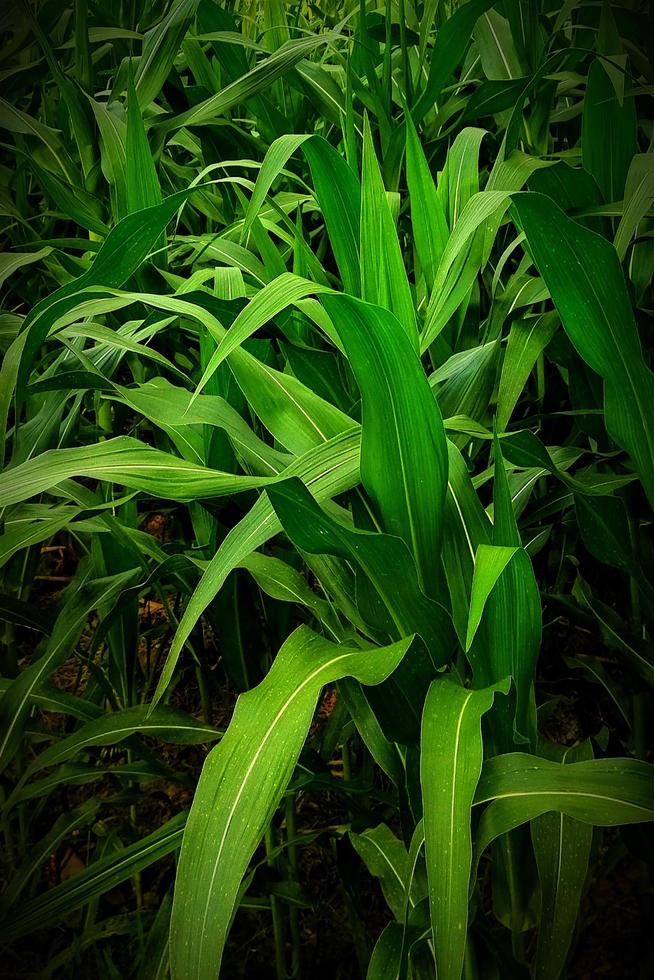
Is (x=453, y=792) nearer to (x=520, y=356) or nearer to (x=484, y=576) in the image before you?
(x=484, y=576)

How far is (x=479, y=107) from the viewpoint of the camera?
84cm

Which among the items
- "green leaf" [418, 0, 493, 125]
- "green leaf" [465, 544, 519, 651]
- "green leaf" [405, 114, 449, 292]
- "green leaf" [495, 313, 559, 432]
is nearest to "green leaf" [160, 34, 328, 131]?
"green leaf" [418, 0, 493, 125]

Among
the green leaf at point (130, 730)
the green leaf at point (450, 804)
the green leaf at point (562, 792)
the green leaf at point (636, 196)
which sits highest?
the green leaf at point (636, 196)

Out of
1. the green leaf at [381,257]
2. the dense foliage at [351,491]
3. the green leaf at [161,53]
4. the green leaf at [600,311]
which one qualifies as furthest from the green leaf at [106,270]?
the green leaf at [161,53]

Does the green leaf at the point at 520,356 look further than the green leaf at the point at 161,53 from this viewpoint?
No

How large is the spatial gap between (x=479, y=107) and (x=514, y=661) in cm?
62

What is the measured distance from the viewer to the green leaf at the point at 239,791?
0.35m

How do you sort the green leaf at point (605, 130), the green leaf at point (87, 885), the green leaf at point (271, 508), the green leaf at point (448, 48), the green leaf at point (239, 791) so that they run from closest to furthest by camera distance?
1. the green leaf at point (239, 791)
2. the green leaf at point (271, 508)
3. the green leaf at point (87, 885)
4. the green leaf at point (605, 130)
5. the green leaf at point (448, 48)

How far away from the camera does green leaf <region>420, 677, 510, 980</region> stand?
36 centimetres

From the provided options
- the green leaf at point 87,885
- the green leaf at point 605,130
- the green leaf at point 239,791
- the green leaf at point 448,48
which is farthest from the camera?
the green leaf at point 448,48

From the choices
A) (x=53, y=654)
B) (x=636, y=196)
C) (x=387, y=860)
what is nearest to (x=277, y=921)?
(x=387, y=860)

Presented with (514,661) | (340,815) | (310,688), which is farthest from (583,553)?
(310,688)

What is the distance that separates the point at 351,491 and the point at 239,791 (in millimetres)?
207

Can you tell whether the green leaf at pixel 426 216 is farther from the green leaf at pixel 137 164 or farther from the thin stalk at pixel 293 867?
the thin stalk at pixel 293 867
